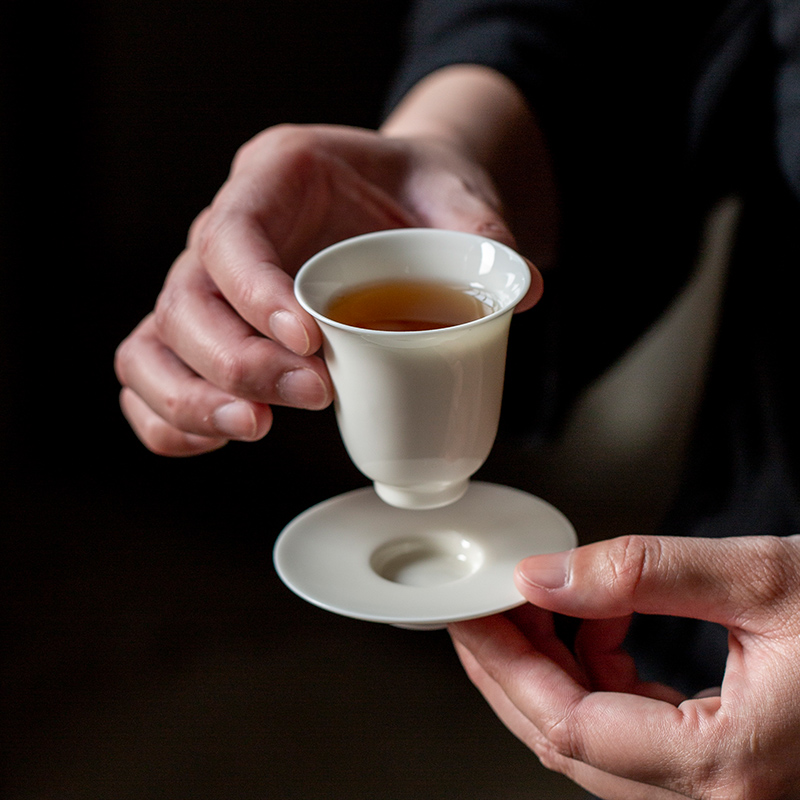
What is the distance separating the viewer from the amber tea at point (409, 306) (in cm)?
87

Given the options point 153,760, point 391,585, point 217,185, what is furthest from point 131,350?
point 217,185

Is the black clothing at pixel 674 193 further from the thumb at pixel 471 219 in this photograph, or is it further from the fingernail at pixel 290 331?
the fingernail at pixel 290 331

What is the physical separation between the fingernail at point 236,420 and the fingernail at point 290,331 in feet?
0.54

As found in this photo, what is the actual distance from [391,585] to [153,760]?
657mm

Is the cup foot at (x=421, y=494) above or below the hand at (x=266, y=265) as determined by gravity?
below

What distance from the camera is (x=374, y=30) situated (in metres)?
2.16

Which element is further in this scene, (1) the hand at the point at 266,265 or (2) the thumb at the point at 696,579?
(1) the hand at the point at 266,265

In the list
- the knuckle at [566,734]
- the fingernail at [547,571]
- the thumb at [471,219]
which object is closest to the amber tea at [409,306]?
the thumb at [471,219]

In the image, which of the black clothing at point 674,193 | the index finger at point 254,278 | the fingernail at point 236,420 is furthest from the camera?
the black clothing at point 674,193

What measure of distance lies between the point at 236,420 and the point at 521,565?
0.41 m

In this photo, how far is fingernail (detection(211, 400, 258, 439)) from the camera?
98 cm

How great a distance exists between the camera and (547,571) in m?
0.79

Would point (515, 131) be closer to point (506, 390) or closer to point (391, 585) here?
point (506, 390)

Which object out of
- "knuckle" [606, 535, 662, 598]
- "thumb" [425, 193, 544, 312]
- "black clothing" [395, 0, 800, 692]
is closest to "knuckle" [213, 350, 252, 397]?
"thumb" [425, 193, 544, 312]
